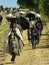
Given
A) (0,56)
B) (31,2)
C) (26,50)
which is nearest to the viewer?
(0,56)

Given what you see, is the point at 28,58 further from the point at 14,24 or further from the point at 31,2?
the point at 31,2

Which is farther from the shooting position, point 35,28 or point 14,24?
point 35,28

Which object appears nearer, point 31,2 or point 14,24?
point 14,24

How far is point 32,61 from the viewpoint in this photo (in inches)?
656

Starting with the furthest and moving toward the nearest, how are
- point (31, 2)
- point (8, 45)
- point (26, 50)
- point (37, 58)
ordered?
point (31, 2) < point (26, 50) < point (37, 58) < point (8, 45)

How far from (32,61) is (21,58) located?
3.86 ft

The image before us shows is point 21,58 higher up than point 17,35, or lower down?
lower down

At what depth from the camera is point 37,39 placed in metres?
21.8

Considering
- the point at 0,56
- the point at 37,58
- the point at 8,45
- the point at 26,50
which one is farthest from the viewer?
the point at 26,50

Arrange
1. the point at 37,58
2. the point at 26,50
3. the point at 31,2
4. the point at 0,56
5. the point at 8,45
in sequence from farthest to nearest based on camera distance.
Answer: the point at 31,2 → the point at 26,50 → the point at 0,56 → the point at 37,58 → the point at 8,45

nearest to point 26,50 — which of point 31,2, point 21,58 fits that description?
point 21,58

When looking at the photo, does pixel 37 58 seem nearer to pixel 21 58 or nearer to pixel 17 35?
pixel 21 58

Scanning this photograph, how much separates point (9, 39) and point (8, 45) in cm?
24

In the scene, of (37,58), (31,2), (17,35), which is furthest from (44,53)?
(31,2)
